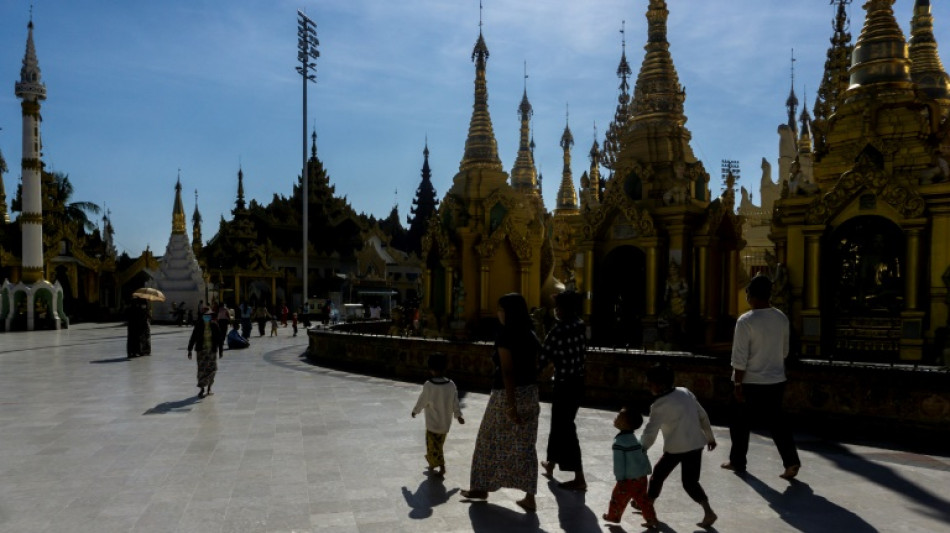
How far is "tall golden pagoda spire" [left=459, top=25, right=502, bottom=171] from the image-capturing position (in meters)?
21.9

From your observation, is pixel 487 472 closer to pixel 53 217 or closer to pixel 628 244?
pixel 628 244

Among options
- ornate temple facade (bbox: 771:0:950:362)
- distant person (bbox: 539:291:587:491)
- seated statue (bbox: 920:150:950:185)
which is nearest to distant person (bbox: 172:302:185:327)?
ornate temple facade (bbox: 771:0:950:362)

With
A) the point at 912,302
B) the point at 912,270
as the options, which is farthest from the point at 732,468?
the point at 912,270

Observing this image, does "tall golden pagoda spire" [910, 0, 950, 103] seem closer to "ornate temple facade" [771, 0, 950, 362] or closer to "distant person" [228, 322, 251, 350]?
"ornate temple facade" [771, 0, 950, 362]

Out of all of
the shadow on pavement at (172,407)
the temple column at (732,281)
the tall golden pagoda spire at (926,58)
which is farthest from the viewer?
the tall golden pagoda spire at (926,58)

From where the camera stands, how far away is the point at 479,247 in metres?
20.5

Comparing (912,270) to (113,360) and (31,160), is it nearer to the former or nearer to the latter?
(113,360)

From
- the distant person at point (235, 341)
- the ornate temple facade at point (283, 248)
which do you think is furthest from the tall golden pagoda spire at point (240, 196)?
the distant person at point (235, 341)

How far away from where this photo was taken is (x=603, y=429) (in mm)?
9391

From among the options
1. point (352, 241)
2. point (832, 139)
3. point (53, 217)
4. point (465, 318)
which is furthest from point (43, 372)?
point (352, 241)

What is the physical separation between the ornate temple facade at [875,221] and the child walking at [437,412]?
8.95 meters

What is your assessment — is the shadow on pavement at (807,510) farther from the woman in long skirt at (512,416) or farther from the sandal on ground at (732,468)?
the woman in long skirt at (512,416)

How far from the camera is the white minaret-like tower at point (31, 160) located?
124ft

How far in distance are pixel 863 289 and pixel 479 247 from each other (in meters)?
10.0
